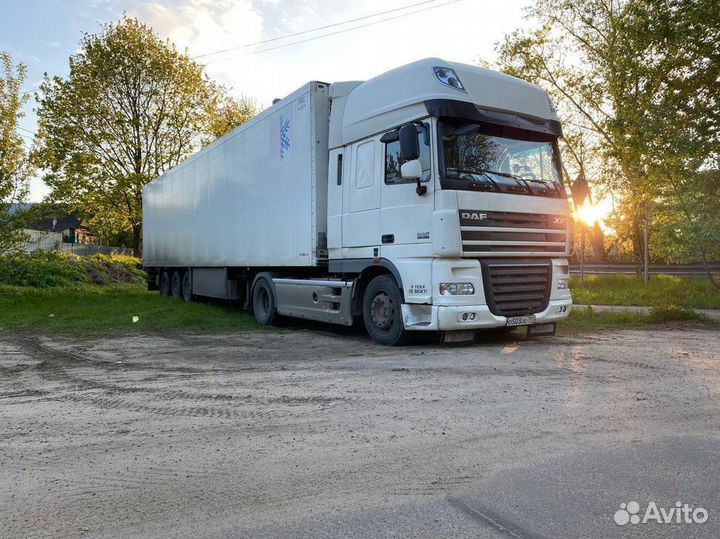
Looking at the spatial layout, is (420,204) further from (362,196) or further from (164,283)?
(164,283)

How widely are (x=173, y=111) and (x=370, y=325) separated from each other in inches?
1133

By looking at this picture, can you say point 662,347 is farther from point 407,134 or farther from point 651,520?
point 651,520

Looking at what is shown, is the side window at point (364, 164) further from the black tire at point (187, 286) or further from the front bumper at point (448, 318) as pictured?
the black tire at point (187, 286)

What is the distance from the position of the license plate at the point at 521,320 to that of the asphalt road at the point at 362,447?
113cm

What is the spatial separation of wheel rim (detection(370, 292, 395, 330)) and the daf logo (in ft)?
5.51

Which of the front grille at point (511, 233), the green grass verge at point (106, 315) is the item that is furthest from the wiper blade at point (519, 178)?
the green grass verge at point (106, 315)

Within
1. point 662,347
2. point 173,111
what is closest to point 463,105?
point 662,347

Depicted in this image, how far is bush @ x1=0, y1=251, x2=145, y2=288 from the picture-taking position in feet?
61.6

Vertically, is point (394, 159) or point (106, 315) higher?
point (394, 159)

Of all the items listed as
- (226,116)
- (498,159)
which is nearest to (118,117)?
(226,116)

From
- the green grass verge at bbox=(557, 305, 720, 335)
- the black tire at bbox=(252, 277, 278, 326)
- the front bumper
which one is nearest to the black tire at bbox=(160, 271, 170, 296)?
the black tire at bbox=(252, 277, 278, 326)

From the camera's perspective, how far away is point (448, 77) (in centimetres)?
779

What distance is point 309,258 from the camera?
9719mm

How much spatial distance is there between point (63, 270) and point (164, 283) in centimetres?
645
